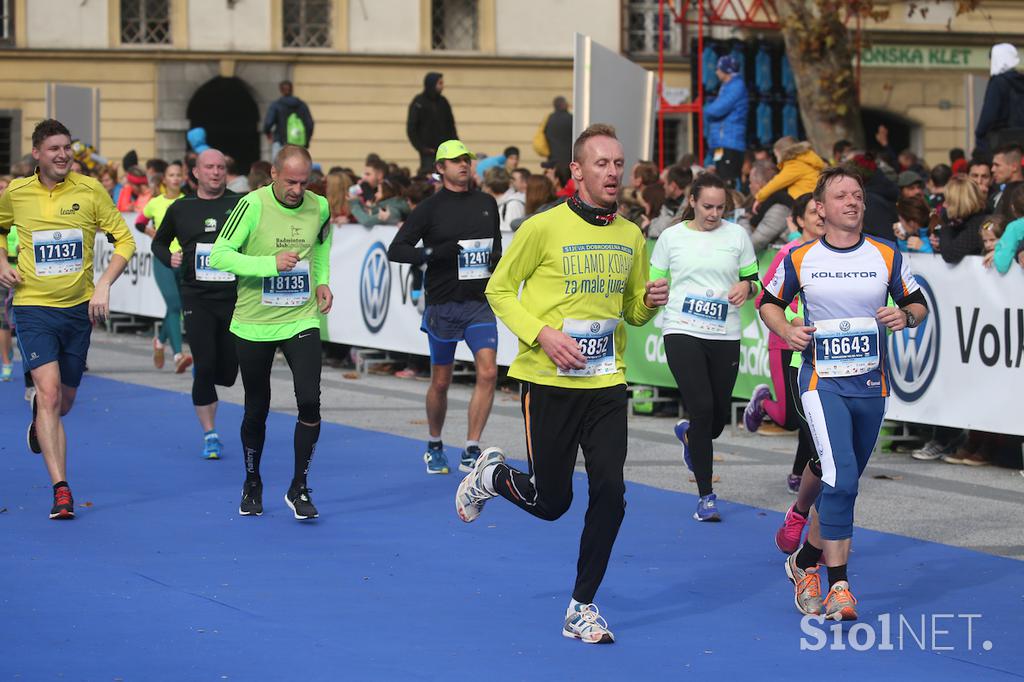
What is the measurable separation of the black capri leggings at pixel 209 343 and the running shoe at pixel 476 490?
163 inches

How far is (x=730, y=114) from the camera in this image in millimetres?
18734

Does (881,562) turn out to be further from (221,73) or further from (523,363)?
(221,73)

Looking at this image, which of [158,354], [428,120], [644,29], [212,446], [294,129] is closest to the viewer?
[212,446]

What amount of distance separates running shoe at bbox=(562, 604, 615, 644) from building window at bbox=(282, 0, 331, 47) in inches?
1259

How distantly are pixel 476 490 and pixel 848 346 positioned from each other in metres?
1.68

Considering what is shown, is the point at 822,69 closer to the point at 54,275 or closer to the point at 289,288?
the point at 289,288

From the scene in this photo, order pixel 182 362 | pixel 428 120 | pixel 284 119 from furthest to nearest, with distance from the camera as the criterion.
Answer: pixel 284 119 < pixel 428 120 < pixel 182 362

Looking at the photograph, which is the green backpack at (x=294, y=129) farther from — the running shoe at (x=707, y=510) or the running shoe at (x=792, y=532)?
the running shoe at (x=792, y=532)

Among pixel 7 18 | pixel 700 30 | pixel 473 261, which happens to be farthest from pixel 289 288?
pixel 7 18

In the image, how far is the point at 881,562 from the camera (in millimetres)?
8484

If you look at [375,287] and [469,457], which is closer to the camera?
[469,457]

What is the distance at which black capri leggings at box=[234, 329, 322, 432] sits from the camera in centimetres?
939

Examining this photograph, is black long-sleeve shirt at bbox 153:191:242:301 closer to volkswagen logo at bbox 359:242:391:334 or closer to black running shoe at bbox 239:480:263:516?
black running shoe at bbox 239:480:263:516

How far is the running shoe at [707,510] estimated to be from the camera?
31.3 ft
